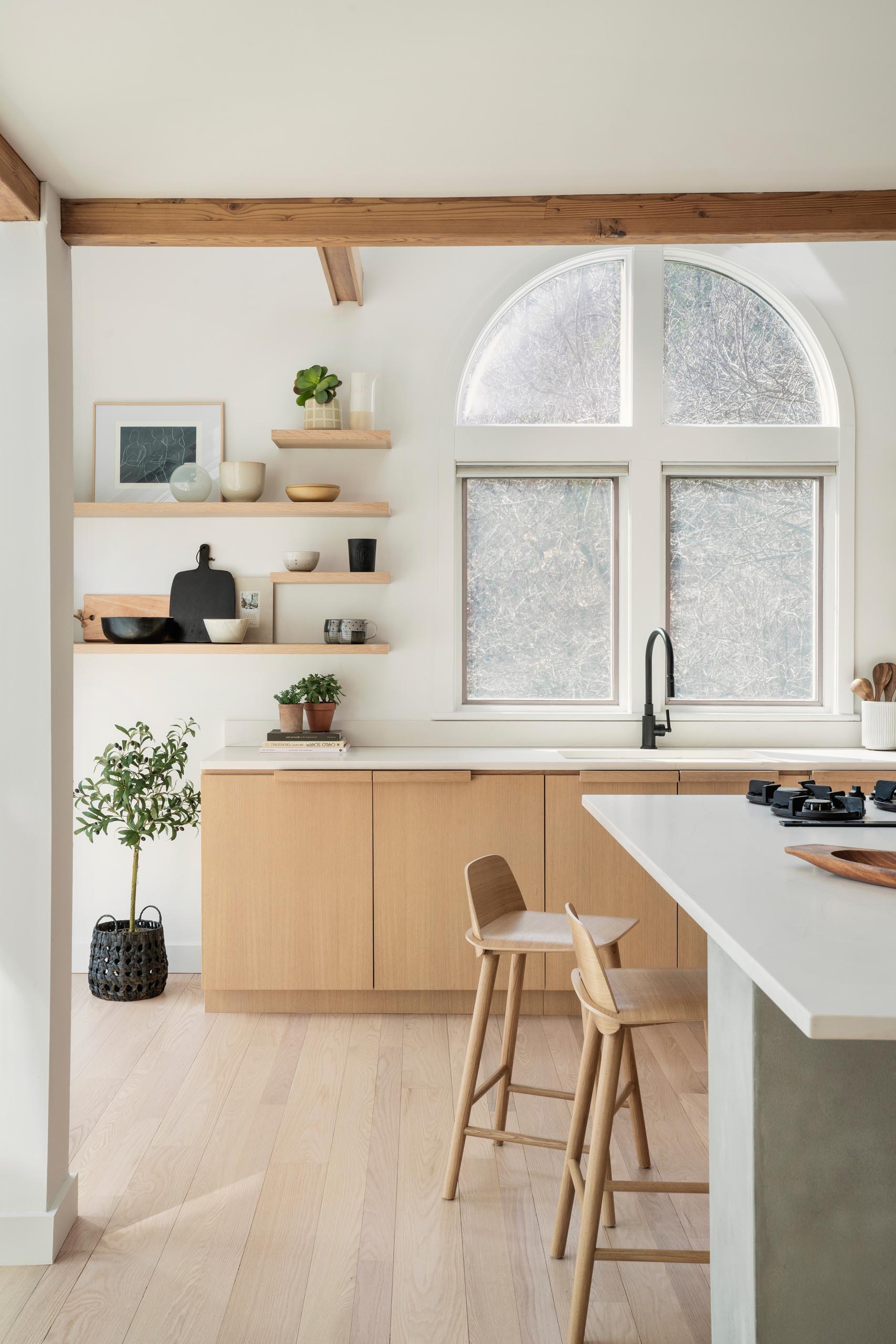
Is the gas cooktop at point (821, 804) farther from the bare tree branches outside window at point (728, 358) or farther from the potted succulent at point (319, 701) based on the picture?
the bare tree branches outside window at point (728, 358)

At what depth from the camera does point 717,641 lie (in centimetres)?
427

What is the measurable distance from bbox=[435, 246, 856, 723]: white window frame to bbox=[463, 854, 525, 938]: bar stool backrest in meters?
1.57

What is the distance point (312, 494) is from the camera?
155 inches

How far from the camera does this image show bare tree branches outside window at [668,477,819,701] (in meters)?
4.26

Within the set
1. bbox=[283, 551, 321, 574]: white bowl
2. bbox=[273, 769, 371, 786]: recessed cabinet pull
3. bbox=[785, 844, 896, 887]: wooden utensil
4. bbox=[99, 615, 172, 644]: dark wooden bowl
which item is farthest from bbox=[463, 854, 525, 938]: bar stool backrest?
bbox=[99, 615, 172, 644]: dark wooden bowl

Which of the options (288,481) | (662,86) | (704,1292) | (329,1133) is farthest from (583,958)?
(288,481)

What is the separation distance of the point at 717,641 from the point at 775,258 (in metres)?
1.59

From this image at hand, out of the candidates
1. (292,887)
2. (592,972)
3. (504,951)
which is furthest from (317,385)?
(592,972)

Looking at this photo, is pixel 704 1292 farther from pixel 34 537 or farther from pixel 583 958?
pixel 34 537

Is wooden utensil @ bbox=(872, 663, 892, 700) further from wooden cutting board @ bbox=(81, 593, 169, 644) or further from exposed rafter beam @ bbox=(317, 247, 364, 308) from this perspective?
wooden cutting board @ bbox=(81, 593, 169, 644)

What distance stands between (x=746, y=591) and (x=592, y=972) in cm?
277

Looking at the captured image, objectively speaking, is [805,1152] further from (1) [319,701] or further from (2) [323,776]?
(1) [319,701]

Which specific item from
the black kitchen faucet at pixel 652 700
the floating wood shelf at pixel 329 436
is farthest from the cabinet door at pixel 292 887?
the floating wood shelf at pixel 329 436

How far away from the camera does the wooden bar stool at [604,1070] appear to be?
6.00 feet
